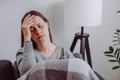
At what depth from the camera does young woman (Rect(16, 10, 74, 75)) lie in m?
1.55

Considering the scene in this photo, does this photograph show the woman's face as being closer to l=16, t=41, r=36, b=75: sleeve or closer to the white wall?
l=16, t=41, r=36, b=75: sleeve

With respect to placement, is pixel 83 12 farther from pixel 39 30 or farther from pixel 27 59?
pixel 27 59

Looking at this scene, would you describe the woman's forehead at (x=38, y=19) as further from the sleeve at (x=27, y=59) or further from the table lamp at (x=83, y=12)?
the table lamp at (x=83, y=12)

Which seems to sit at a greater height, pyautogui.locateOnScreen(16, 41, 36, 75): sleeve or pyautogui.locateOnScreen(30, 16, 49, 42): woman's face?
pyautogui.locateOnScreen(30, 16, 49, 42): woman's face

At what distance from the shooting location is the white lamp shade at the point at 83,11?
195cm

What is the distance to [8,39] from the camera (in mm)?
2123

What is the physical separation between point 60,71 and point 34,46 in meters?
0.41

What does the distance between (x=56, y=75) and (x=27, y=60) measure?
10.2 inches

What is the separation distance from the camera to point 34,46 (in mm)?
1726

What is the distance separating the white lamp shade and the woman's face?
393mm

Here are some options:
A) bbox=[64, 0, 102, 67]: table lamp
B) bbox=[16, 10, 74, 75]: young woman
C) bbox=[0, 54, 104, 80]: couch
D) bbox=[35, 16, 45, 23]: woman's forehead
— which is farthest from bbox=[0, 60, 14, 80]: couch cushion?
bbox=[64, 0, 102, 67]: table lamp

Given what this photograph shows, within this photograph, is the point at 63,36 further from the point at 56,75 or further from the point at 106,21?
the point at 56,75

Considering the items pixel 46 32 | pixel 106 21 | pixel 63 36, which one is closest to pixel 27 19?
pixel 46 32

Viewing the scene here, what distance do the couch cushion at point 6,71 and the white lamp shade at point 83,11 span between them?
656mm
